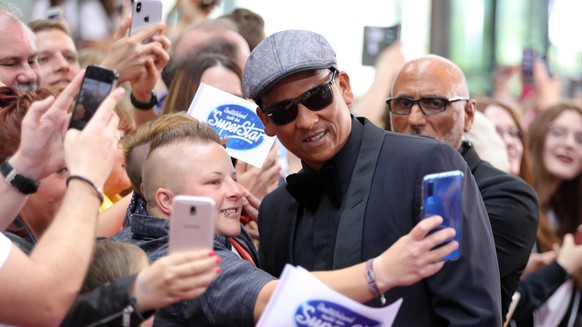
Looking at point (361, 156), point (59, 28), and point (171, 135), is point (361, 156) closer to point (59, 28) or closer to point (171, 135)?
point (171, 135)

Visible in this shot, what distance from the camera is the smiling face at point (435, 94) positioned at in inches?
176

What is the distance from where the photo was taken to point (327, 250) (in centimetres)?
324

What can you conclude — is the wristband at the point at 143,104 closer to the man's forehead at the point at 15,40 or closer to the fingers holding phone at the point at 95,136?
the man's forehead at the point at 15,40

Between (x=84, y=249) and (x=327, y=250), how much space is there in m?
0.93

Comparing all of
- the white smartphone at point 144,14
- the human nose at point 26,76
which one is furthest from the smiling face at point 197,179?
the white smartphone at point 144,14

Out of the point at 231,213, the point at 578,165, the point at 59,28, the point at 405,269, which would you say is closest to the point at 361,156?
the point at 231,213

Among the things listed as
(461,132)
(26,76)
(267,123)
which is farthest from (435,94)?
(26,76)

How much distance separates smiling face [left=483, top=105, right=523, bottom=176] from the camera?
6.27 m

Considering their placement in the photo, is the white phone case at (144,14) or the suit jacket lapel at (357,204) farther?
the white phone case at (144,14)

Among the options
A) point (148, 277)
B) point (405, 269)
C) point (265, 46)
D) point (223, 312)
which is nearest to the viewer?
point (148, 277)

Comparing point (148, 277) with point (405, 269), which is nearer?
point (148, 277)

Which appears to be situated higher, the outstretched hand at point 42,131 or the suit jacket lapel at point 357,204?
the outstretched hand at point 42,131

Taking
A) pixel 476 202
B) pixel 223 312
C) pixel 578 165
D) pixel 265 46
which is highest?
pixel 265 46

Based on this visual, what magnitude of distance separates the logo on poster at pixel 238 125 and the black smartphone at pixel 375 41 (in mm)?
2281
